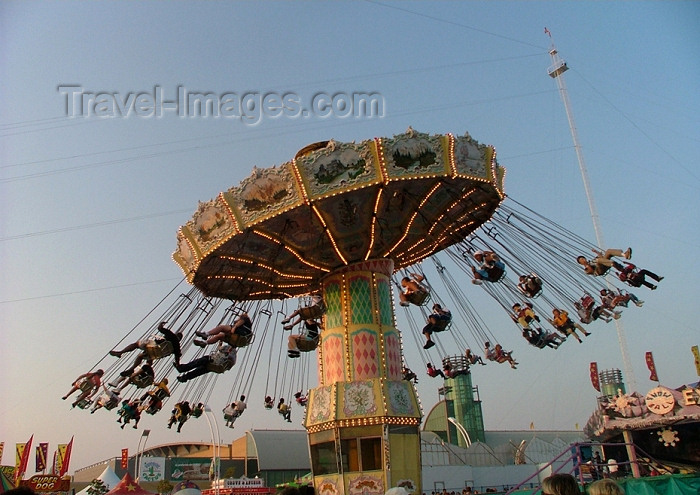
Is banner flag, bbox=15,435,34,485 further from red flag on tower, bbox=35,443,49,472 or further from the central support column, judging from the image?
the central support column

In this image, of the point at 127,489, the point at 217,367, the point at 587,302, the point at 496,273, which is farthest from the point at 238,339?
the point at 127,489

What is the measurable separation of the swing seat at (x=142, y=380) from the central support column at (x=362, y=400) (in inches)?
161

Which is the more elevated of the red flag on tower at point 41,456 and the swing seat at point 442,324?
the swing seat at point 442,324

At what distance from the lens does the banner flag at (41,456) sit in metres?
34.2

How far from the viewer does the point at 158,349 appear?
14.4 metres

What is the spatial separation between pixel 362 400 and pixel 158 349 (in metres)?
5.01

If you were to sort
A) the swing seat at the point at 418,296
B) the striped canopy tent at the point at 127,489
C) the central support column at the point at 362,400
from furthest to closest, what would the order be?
the striped canopy tent at the point at 127,489
the swing seat at the point at 418,296
the central support column at the point at 362,400

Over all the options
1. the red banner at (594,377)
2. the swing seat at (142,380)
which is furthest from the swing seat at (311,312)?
the red banner at (594,377)

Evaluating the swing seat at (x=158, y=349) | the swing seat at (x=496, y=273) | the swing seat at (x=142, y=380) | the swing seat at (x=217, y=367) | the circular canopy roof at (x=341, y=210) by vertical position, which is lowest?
the swing seat at (x=142, y=380)

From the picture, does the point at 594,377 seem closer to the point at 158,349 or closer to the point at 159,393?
the point at 159,393

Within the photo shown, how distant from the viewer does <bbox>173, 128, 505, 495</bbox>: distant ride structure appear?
44.9ft

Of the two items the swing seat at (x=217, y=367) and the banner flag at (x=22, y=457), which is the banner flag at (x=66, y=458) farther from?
the swing seat at (x=217, y=367)

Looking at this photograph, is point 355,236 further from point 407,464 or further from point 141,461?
point 141,461

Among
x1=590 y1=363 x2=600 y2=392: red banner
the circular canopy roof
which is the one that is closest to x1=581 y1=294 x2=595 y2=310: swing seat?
the circular canopy roof
